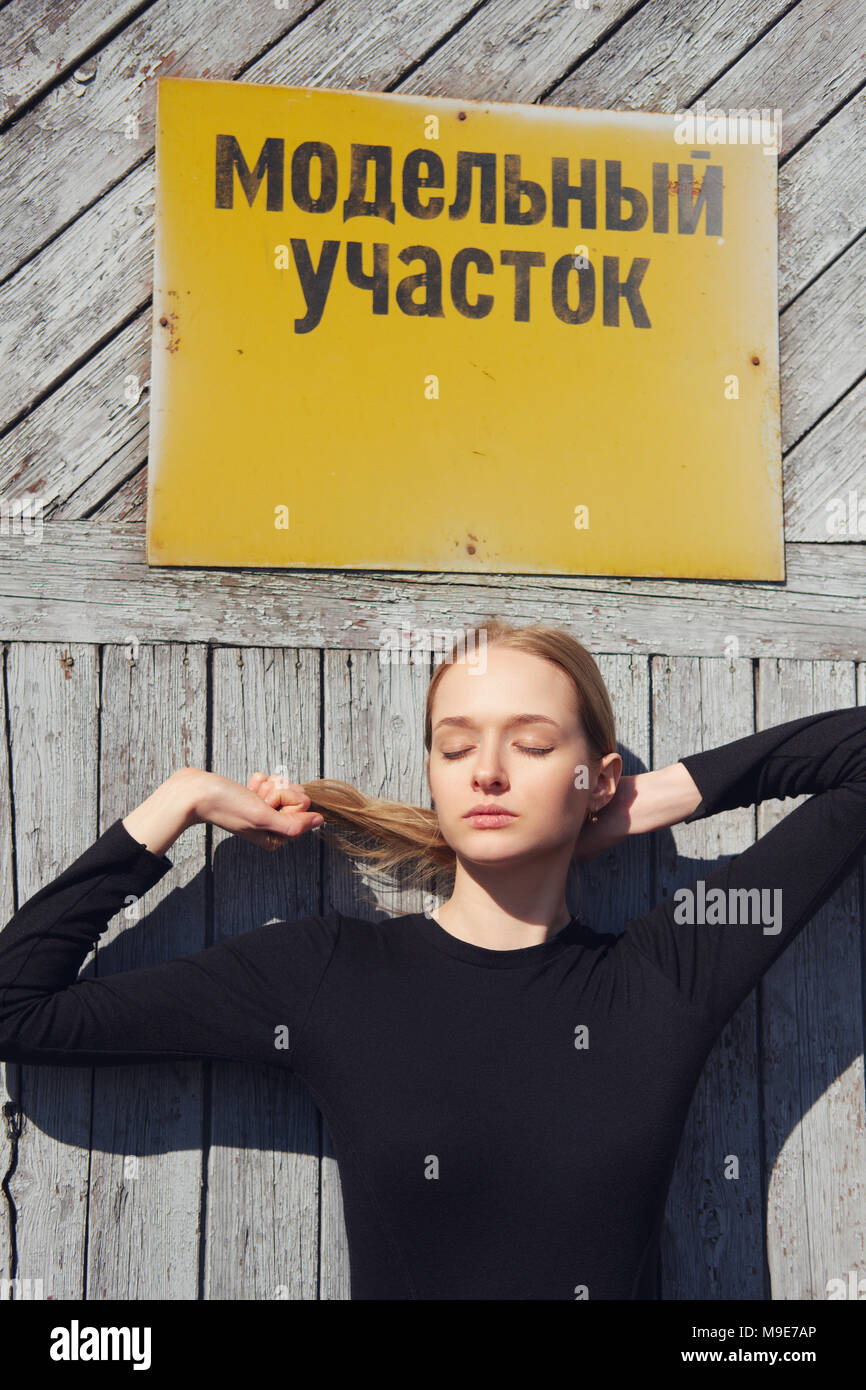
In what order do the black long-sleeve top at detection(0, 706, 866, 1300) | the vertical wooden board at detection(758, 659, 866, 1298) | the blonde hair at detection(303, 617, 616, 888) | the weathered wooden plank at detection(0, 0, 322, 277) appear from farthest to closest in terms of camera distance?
1. the weathered wooden plank at detection(0, 0, 322, 277)
2. the vertical wooden board at detection(758, 659, 866, 1298)
3. the blonde hair at detection(303, 617, 616, 888)
4. the black long-sleeve top at detection(0, 706, 866, 1300)

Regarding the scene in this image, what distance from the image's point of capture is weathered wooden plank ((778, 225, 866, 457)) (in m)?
2.83

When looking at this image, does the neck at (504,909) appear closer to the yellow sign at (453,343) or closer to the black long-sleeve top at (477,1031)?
the black long-sleeve top at (477,1031)

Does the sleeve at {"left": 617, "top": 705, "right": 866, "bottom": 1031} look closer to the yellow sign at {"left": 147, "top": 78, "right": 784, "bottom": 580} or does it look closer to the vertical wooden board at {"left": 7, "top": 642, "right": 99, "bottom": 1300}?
the yellow sign at {"left": 147, "top": 78, "right": 784, "bottom": 580}

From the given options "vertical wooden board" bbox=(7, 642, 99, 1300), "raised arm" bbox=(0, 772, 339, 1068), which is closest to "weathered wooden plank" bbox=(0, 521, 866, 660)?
"vertical wooden board" bbox=(7, 642, 99, 1300)

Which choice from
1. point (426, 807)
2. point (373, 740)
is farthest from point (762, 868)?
point (373, 740)

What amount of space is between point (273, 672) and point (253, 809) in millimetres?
485

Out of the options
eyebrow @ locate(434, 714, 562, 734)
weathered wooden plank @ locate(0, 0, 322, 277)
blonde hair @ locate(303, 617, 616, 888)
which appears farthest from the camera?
weathered wooden plank @ locate(0, 0, 322, 277)

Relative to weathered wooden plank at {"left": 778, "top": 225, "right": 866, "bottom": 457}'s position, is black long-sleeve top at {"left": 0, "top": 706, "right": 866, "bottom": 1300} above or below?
below

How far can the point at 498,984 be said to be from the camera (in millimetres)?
2104

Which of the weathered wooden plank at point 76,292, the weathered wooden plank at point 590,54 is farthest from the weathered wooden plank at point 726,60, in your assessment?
the weathered wooden plank at point 76,292

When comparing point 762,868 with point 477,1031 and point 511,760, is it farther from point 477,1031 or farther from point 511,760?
point 477,1031

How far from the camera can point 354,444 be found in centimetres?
263
